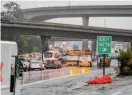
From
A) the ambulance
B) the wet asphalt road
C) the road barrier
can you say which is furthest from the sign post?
the ambulance

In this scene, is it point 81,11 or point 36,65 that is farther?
point 81,11

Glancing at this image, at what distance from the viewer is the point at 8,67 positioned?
689 centimetres

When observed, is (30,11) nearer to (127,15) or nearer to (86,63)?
(127,15)

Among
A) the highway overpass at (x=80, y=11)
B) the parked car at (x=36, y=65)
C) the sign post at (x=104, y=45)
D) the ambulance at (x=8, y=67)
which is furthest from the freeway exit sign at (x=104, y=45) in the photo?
the highway overpass at (x=80, y=11)

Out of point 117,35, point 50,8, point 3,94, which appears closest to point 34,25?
point 117,35

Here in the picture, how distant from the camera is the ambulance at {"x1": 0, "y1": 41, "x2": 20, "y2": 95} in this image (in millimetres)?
6816

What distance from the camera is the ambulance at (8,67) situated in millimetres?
6816

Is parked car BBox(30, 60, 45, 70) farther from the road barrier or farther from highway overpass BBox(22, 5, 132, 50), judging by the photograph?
highway overpass BBox(22, 5, 132, 50)

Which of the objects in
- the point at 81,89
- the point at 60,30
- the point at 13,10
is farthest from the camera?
the point at 13,10

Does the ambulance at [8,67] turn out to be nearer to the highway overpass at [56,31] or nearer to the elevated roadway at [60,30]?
the elevated roadway at [60,30]

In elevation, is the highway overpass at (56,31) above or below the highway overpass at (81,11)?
below

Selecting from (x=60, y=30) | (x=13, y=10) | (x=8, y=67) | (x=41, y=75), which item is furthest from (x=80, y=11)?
(x=8, y=67)

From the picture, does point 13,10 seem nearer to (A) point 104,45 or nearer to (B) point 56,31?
(B) point 56,31

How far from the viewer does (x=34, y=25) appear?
77.4 metres
